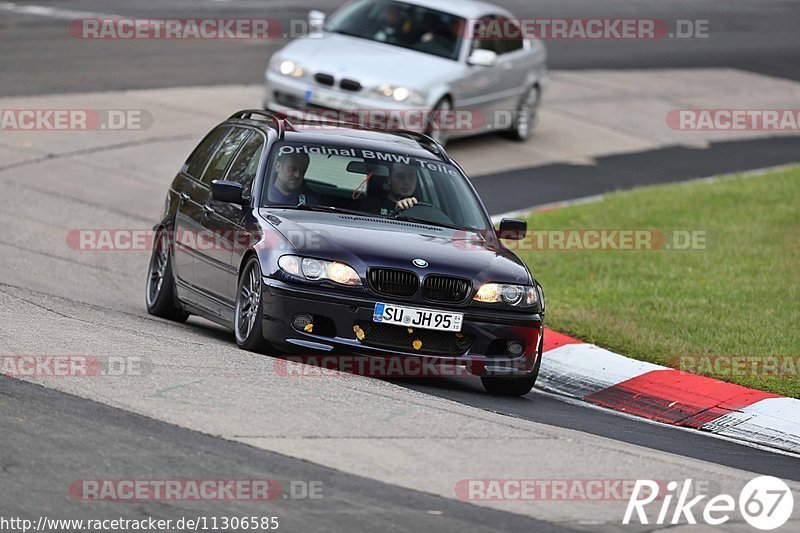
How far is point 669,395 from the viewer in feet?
34.7

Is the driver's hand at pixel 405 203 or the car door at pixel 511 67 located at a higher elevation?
the driver's hand at pixel 405 203

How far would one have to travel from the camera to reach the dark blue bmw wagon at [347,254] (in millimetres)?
9469

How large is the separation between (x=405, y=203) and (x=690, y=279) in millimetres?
4309

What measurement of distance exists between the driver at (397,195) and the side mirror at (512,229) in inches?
25.2

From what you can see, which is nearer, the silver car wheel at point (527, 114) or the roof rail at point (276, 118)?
the roof rail at point (276, 118)

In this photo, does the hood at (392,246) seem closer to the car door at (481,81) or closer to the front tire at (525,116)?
the car door at (481,81)

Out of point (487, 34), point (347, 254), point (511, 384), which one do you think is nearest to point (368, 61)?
point (487, 34)

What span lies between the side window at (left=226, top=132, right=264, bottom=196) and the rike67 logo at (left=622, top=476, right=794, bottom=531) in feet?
14.3

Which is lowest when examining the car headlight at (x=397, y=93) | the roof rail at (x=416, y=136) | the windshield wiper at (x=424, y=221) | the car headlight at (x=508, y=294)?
the car headlight at (x=397, y=93)

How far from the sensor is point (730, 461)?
8797mm

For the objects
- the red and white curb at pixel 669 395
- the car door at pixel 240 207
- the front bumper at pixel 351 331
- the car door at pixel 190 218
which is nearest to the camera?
the front bumper at pixel 351 331

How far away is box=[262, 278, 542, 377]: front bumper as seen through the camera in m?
9.42

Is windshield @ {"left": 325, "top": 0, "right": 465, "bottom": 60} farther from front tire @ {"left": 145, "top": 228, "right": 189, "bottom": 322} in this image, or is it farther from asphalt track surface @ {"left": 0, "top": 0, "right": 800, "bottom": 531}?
front tire @ {"left": 145, "top": 228, "right": 189, "bottom": 322}

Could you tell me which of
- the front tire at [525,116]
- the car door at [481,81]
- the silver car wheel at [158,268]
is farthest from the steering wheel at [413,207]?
the front tire at [525,116]
